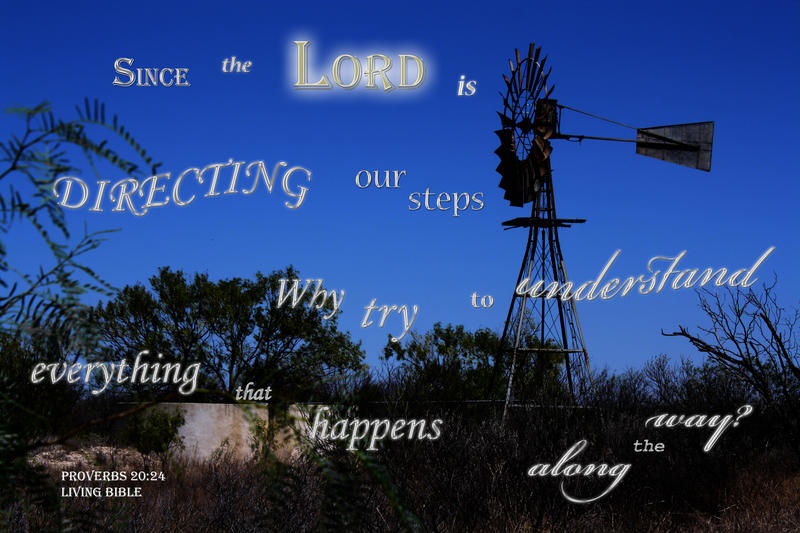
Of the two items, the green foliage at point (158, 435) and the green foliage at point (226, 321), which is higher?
the green foliage at point (226, 321)

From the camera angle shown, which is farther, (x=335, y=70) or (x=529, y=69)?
(x=529, y=69)

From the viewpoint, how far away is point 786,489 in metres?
10.7

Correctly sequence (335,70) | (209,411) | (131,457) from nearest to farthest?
1. (335,70)
2. (131,457)
3. (209,411)

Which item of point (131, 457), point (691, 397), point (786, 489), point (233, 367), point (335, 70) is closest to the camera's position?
point (335, 70)

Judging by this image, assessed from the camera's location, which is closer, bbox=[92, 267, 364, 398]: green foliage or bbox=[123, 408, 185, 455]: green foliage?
bbox=[123, 408, 185, 455]: green foliage

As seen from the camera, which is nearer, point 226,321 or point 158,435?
point 158,435

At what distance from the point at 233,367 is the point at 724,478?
16.1 metres

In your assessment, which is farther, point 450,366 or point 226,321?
point 226,321

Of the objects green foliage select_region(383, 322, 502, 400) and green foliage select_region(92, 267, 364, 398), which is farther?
green foliage select_region(92, 267, 364, 398)

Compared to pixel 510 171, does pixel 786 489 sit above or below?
below

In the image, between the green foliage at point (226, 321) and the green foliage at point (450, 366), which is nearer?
the green foliage at point (450, 366)

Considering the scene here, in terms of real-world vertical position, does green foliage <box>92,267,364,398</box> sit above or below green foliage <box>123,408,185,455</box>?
above

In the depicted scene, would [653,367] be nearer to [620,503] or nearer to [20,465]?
[620,503]

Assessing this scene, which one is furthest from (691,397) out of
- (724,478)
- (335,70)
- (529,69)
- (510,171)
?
(335,70)
